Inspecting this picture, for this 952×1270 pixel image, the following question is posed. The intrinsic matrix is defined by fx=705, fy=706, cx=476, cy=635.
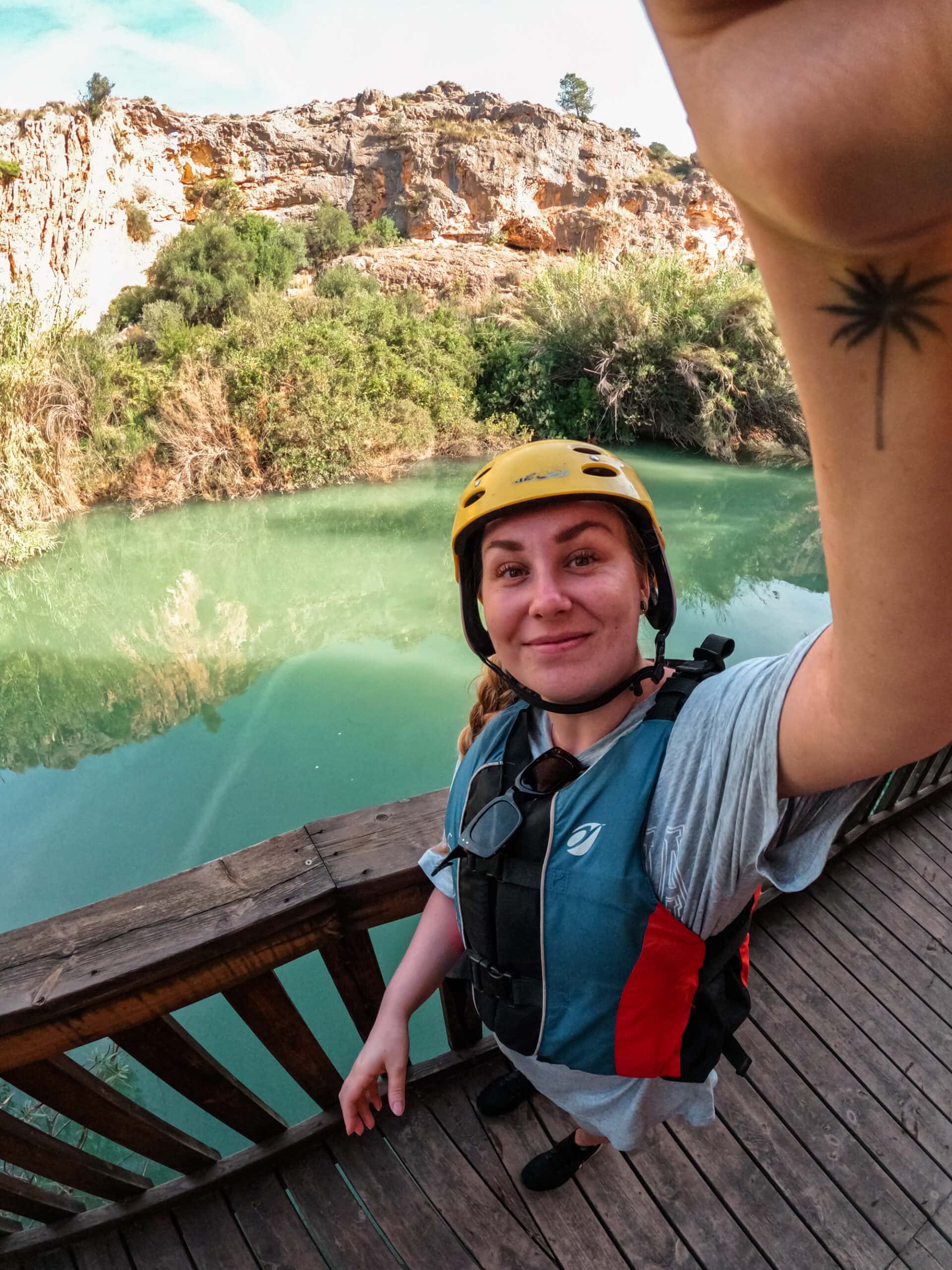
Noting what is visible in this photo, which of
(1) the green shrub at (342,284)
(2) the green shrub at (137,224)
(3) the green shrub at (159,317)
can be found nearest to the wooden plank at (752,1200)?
(3) the green shrub at (159,317)

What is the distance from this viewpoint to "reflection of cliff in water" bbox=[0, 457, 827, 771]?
7109 millimetres

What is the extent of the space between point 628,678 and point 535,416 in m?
15.6

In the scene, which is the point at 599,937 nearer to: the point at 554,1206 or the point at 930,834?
the point at 554,1206

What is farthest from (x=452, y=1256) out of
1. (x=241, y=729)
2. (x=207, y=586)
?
(x=207, y=586)

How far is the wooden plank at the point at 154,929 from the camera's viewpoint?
1.03 metres

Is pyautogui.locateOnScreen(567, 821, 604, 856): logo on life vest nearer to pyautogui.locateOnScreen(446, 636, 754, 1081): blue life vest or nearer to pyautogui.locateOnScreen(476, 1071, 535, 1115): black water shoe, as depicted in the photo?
pyautogui.locateOnScreen(446, 636, 754, 1081): blue life vest

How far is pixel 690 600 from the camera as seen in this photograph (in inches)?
349

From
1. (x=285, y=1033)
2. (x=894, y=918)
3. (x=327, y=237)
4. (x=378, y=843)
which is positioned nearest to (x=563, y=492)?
(x=378, y=843)

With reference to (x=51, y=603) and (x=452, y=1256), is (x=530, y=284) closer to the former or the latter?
(x=51, y=603)

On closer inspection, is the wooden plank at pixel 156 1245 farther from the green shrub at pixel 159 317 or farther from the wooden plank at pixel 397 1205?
the green shrub at pixel 159 317

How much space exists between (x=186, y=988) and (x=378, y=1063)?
1.10ft

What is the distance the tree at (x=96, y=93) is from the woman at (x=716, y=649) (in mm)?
33020

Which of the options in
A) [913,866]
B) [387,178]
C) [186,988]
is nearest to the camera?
[186,988]

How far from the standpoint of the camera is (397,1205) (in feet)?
4.79
